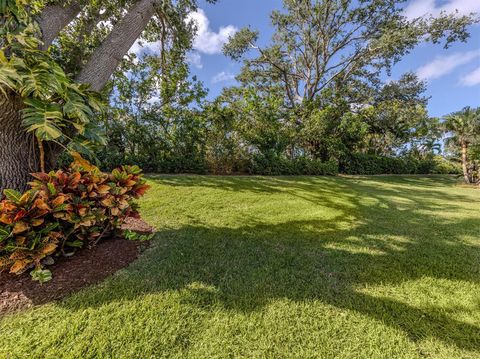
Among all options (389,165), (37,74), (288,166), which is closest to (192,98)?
(288,166)

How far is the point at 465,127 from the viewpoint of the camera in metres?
13.9

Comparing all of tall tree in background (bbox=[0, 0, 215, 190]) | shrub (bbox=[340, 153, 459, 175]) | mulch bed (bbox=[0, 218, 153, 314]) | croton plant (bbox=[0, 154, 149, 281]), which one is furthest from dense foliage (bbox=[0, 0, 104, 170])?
shrub (bbox=[340, 153, 459, 175])

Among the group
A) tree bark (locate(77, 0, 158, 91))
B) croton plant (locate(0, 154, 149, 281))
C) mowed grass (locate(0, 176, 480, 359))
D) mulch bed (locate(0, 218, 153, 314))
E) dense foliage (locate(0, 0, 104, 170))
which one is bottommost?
mowed grass (locate(0, 176, 480, 359))

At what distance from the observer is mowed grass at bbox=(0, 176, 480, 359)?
4.97 feet

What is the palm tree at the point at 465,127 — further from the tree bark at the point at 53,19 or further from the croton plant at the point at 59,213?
the tree bark at the point at 53,19

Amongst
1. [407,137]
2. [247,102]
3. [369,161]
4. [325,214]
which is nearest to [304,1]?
[247,102]

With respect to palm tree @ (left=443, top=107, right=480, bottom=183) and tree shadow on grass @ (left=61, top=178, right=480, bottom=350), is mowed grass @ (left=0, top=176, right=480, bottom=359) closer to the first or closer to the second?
tree shadow on grass @ (left=61, top=178, right=480, bottom=350)

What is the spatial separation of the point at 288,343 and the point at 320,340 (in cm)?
25

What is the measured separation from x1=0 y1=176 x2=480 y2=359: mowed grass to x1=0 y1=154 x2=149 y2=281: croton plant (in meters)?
0.51

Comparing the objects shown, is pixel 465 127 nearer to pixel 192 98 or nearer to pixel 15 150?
pixel 192 98

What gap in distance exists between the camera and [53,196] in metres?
2.04

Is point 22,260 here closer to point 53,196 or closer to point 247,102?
point 53,196

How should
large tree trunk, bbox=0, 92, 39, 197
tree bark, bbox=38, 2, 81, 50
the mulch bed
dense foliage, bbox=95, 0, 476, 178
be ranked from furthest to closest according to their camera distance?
dense foliage, bbox=95, 0, 476, 178 < tree bark, bbox=38, 2, 81, 50 < large tree trunk, bbox=0, 92, 39, 197 < the mulch bed

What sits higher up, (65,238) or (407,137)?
(407,137)
